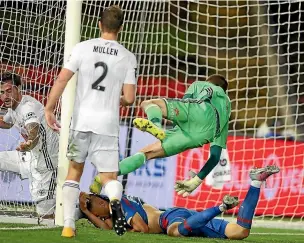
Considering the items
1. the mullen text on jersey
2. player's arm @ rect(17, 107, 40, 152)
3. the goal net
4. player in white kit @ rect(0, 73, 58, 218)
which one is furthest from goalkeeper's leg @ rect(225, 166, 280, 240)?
the goal net

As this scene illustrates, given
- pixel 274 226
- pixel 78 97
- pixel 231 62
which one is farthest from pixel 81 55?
pixel 231 62

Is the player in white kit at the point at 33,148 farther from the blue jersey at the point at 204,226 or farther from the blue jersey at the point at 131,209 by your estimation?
the blue jersey at the point at 204,226

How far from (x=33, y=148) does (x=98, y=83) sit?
272 centimetres

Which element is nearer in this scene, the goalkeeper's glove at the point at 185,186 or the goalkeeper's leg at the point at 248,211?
the goalkeeper's leg at the point at 248,211

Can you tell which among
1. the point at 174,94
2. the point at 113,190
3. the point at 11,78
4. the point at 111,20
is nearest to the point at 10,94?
the point at 11,78

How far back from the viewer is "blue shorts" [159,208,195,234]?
332 inches

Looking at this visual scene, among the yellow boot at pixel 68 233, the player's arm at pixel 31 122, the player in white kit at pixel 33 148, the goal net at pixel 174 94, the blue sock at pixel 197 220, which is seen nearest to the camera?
the yellow boot at pixel 68 233

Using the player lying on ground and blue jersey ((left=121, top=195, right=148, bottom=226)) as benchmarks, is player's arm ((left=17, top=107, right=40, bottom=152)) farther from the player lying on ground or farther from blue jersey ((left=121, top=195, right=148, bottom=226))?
blue jersey ((left=121, top=195, right=148, bottom=226))

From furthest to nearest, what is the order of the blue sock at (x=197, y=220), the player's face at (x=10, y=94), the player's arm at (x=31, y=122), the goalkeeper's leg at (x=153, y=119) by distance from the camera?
the player's face at (x=10, y=94) < the player's arm at (x=31, y=122) < the goalkeeper's leg at (x=153, y=119) < the blue sock at (x=197, y=220)

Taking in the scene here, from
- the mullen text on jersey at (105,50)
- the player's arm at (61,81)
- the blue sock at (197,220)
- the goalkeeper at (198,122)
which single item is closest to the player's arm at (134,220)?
the blue sock at (197,220)

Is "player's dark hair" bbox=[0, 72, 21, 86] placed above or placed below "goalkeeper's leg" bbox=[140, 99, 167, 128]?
above

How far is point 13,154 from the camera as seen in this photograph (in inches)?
394

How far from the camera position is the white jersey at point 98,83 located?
724 centimetres

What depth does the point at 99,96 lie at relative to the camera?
7.25 m
